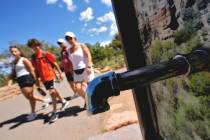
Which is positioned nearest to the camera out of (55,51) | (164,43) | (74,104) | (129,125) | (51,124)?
(164,43)

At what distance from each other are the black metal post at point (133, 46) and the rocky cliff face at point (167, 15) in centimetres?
13

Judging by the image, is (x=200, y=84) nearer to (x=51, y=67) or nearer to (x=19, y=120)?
(x=51, y=67)

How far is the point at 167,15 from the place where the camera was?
220 centimetres

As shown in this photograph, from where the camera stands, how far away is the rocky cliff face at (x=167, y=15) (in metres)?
1.74

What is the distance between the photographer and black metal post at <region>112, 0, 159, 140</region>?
3.06 metres

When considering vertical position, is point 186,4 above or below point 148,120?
above

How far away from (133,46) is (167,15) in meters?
0.93

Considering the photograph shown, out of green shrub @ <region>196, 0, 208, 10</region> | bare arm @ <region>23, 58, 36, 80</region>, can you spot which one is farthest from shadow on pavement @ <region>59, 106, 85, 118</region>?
green shrub @ <region>196, 0, 208, 10</region>

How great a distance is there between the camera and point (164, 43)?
2.42 metres

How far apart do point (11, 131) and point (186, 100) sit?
18.2 ft

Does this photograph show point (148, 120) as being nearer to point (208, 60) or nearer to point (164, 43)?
point (164, 43)

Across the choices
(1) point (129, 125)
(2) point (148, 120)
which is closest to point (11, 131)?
(1) point (129, 125)

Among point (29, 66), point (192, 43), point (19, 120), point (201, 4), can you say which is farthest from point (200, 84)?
point (19, 120)

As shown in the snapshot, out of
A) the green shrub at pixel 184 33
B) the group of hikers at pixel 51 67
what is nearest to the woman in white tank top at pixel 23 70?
the group of hikers at pixel 51 67
